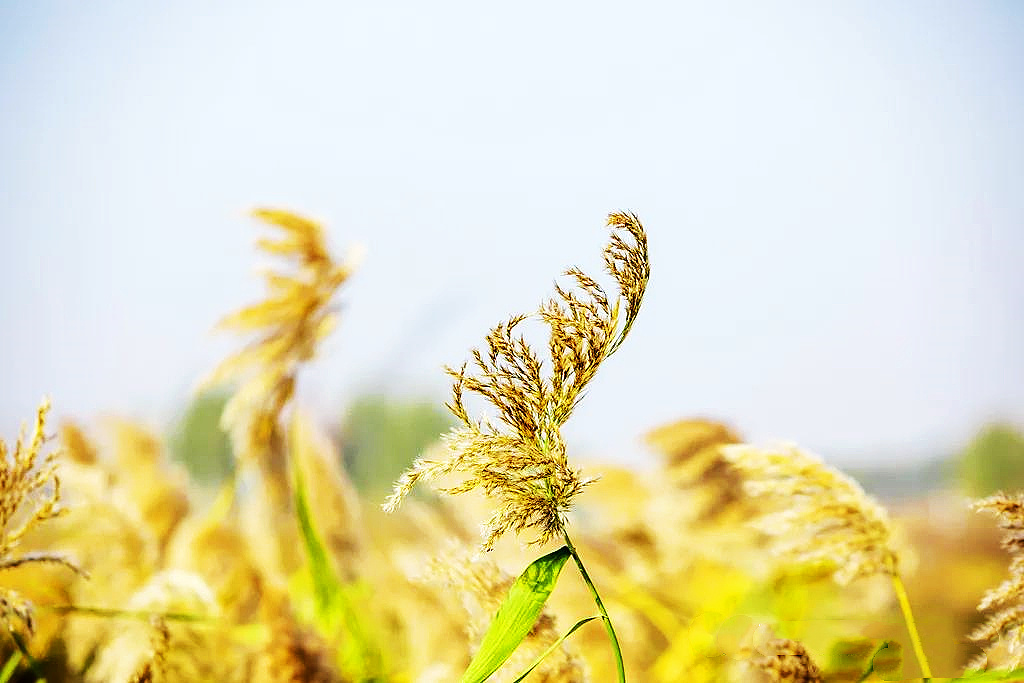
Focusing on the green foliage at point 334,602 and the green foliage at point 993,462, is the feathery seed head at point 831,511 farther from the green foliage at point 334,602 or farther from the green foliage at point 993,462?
the green foliage at point 334,602

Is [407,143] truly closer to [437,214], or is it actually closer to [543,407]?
[437,214]

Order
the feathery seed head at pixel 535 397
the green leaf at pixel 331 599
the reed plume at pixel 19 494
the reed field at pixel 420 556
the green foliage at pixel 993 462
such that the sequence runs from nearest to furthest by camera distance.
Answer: the feathery seed head at pixel 535 397, the reed plume at pixel 19 494, the reed field at pixel 420 556, the green foliage at pixel 993 462, the green leaf at pixel 331 599

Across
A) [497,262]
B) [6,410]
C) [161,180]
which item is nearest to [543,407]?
[497,262]

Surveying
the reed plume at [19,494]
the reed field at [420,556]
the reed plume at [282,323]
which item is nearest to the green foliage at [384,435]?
the reed field at [420,556]

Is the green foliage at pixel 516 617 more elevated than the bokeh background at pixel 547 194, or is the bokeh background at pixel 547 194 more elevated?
the bokeh background at pixel 547 194

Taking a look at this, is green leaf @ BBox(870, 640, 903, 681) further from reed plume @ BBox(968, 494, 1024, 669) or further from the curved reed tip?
the curved reed tip
